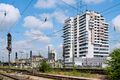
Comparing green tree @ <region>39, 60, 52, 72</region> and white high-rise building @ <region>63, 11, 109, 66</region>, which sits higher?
white high-rise building @ <region>63, 11, 109, 66</region>

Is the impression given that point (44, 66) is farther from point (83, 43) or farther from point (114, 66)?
point (83, 43)

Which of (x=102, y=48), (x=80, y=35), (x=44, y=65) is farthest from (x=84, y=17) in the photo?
(x=44, y=65)

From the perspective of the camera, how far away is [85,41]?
16475cm

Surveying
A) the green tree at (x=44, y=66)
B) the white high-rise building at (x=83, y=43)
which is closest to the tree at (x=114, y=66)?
the green tree at (x=44, y=66)

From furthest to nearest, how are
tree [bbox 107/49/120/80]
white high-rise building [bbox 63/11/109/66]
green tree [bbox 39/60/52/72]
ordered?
1. white high-rise building [bbox 63/11/109/66]
2. green tree [bbox 39/60/52/72]
3. tree [bbox 107/49/120/80]

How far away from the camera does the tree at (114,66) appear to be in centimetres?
3694

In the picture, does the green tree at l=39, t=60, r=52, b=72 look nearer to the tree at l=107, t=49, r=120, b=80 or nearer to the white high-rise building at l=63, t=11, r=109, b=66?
the tree at l=107, t=49, r=120, b=80

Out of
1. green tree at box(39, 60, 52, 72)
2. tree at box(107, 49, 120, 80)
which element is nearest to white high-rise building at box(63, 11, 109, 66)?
green tree at box(39, 60, 52, 72)

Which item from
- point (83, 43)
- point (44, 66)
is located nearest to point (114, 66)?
point (44, 66)

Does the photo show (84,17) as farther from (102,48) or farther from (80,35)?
(102,48)

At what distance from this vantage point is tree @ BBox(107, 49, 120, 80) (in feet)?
121

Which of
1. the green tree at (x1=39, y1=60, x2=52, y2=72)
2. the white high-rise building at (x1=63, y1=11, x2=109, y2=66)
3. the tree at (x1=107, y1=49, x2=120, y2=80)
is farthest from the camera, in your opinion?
the white high-rise building at (x1=63, y1=11, x2=109, y2=66)

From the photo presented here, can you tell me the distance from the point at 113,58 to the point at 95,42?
125998 millimetres

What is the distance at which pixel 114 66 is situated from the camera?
124 feet
